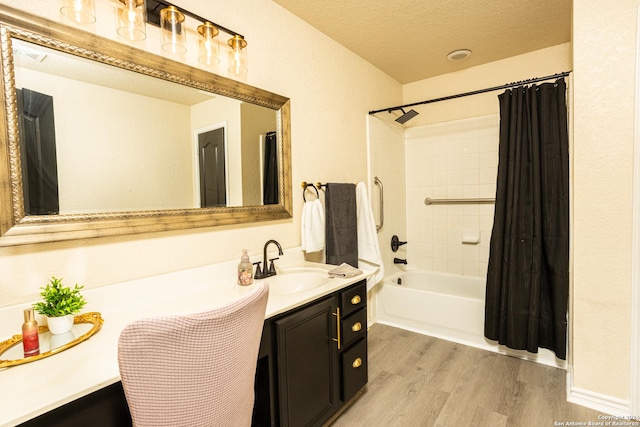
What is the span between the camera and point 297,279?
6.25 feet

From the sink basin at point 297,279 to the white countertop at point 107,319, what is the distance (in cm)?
10

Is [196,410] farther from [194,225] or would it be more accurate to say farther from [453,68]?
[453,68]

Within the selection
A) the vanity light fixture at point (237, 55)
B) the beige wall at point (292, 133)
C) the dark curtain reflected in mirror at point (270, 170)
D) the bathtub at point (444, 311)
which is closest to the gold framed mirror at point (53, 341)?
the beige wall at point (292, 133)

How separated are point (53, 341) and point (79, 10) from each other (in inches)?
46.0

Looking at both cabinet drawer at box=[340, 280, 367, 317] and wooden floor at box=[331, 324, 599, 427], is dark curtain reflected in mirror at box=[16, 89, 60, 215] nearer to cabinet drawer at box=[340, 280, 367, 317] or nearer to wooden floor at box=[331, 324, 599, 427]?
cabinet drawer at box=[340, 280, 367, 317]

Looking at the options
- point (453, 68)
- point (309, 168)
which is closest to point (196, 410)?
point (309, 168)

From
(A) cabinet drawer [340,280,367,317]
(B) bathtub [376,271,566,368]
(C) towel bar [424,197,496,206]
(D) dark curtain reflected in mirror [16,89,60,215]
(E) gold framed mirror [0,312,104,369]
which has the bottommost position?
(B) bathtub [376,271,566,368]

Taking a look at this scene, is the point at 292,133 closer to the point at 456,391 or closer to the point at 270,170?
the point at 270,170

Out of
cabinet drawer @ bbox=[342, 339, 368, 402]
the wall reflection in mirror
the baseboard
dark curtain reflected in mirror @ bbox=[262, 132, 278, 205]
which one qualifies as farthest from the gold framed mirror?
the baseboard

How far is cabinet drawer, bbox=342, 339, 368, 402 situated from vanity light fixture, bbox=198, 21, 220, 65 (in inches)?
67.2

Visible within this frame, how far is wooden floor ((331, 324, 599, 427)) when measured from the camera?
1757 millimetres

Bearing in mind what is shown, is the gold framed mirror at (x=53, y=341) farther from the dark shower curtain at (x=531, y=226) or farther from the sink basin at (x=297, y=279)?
the dark shower curtain at (x=531, y=226)

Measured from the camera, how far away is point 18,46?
1080mm

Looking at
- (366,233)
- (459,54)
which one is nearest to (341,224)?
(366,233)
